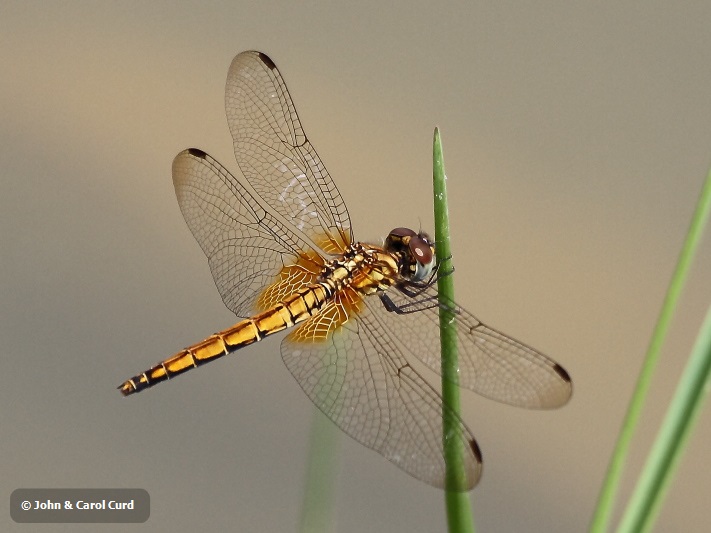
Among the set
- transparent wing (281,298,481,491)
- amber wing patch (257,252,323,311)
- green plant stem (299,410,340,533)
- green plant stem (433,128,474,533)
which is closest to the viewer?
green plant stem (433,128,474,533)

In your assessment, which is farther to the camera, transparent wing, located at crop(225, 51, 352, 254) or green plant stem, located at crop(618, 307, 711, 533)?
transparent wing, located at crop(225, 51, 352, 254)

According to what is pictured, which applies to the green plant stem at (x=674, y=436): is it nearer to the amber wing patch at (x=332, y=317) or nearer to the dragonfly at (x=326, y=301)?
the dragonfly at (x=326, y=301)

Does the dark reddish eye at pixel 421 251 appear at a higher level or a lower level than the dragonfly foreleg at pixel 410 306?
higher

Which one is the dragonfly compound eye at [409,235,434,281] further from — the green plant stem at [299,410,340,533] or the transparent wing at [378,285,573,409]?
the green plant stem at [299,410,340,533]

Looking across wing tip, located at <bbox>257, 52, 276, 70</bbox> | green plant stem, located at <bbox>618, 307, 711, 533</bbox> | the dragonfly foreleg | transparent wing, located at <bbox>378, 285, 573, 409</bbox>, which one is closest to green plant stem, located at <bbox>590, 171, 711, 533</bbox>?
Answer: green plant stem, located at <bbox>618, 307, 711, 533</bbox>

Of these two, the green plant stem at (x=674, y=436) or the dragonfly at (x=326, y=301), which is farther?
the dragonfly at (x=326, y=301)

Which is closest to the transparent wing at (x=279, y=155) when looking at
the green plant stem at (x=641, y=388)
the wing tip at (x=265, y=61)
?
the wing tip at (x=265, y=61)
